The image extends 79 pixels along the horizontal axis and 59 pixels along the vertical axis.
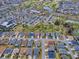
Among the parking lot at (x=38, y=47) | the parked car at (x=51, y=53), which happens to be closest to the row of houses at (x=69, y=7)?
the parking lot at (x=38, y=47)

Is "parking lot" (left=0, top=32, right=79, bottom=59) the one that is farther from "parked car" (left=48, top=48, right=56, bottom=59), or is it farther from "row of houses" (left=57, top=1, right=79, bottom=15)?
"row of houses" (left=57, top=1, right=79, bottom=15)

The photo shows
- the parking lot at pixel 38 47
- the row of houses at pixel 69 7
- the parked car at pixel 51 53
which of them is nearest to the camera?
the parked car at pixel 51 53

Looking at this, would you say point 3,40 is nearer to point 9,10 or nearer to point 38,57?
point 38,57

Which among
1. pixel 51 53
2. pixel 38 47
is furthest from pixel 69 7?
pixel 51 53

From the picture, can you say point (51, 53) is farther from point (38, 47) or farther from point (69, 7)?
point (69, 7)

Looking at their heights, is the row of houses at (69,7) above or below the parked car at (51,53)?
below

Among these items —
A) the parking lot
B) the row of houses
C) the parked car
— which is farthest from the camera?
the row of houses

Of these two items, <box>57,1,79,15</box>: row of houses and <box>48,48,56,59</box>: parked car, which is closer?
<box>48,48,56,59</box>: parked car

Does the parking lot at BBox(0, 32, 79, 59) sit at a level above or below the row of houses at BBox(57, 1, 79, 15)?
above

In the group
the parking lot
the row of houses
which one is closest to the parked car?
the parking lot

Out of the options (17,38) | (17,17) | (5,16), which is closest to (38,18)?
(17,17)

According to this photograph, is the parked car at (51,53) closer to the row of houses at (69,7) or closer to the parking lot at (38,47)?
the parking lot at (38,47)

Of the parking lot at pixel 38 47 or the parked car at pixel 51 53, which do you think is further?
the parking lot at pixel 38 47
